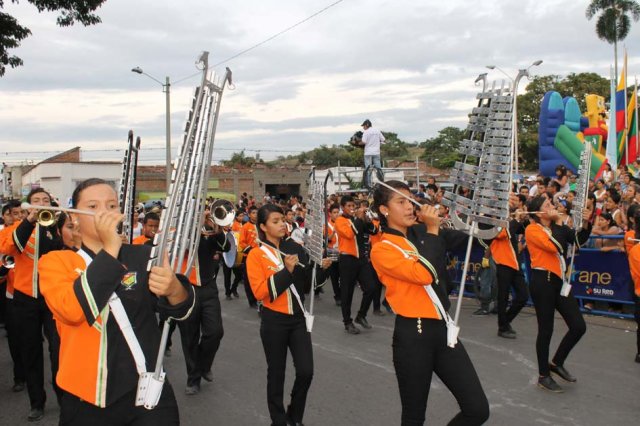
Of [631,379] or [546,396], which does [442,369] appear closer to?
[546,396]

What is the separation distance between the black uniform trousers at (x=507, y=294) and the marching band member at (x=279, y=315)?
4.14m

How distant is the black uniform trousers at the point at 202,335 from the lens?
6430 millimetres

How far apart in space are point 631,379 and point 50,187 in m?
48.1

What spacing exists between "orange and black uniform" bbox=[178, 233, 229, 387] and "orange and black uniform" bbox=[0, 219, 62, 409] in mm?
1344

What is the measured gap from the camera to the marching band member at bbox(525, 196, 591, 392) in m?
6.05

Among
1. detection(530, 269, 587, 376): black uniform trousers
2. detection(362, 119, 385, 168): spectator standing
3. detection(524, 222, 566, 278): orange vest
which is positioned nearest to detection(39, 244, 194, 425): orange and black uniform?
detection(530, 269, 587, 376): black uniform trousers

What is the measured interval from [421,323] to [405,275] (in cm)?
34

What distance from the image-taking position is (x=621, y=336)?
8352 mm

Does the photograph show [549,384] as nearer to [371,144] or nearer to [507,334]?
[507,334]

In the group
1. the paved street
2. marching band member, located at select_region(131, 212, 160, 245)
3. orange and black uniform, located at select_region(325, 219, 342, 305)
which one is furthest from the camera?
orange and black uniform, located at select_region(325, 219, 342, 305)

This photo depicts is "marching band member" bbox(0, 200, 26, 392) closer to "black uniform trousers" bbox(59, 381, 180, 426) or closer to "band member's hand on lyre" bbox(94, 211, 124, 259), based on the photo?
"black uniform trousers" bbox(59, 381, 180, 426)

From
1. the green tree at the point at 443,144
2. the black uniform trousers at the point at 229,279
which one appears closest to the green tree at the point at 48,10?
the black uniform trousers at the point at 229,279

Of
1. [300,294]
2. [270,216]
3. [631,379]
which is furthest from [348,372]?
[631,379]

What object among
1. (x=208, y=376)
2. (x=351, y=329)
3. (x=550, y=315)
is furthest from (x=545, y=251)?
(x=208, y=376)
